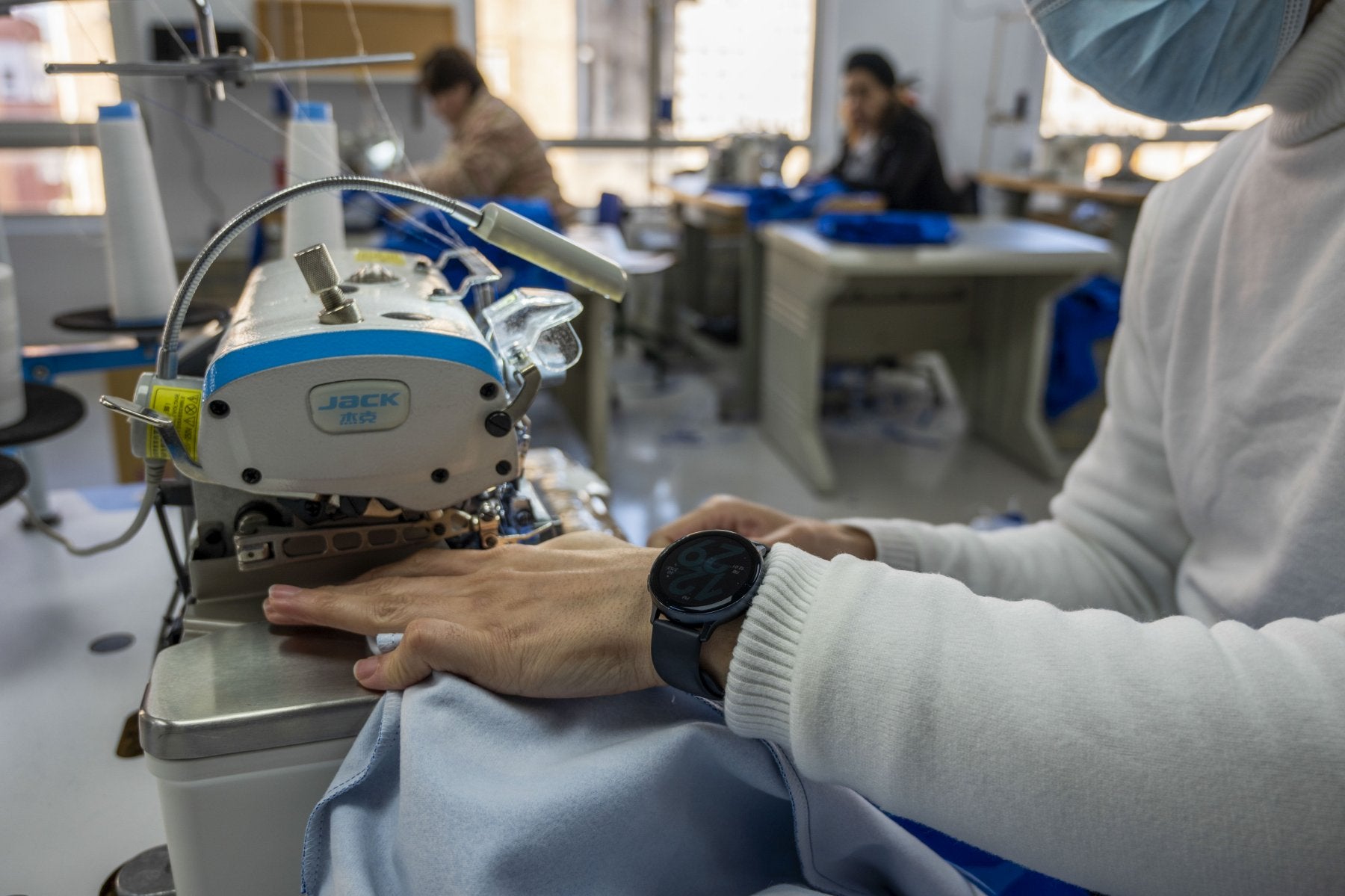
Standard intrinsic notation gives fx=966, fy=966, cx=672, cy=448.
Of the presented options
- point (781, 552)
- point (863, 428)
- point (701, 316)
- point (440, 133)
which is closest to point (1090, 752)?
point (781, 552)

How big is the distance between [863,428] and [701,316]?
1323 mm

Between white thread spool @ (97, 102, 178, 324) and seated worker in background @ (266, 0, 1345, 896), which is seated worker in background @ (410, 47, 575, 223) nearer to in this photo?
white thread spool @ (97, 102, 178, 324)

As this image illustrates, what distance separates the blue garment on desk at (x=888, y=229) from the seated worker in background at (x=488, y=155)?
893 mm

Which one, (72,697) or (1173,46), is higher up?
(1173,46)

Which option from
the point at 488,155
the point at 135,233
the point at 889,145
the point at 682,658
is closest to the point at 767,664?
the point at 682,658

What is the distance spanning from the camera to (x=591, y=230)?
10.8 feet

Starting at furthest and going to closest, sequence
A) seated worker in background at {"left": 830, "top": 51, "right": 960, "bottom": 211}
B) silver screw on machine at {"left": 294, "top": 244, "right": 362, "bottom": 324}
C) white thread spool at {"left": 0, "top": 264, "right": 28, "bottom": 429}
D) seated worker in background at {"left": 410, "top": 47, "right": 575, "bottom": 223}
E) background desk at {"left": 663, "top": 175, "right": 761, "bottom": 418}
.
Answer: seated worker in background at {"left": 830, "top": 51, "right": 960, "bottom": 211}, background desk at {"left": 663, "top": 175, "right": 761, "bottom": 418}, seated worker in background at {"left": 410, "top": 47, "right": 575, "bottom": 223}, white thread spool at {"left": 0, "top": 264, "right": 28, "bottom": 429}, silver screw on machine at {"left": 294, "top": 244, "right": 362, "bottom": 324}

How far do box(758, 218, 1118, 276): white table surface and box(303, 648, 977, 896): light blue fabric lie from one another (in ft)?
7.50

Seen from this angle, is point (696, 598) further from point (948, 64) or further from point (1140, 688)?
point (948, 64)

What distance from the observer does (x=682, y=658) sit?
1.82ft

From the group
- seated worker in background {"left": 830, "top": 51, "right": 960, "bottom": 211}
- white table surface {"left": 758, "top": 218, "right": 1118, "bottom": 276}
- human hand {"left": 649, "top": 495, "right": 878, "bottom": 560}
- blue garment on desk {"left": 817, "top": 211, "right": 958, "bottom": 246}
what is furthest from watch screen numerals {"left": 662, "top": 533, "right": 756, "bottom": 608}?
seated worker in background {"left": 830, "top": 51, "right": 960, "bottom": 211}

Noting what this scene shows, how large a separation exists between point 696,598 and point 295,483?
26 centimetres

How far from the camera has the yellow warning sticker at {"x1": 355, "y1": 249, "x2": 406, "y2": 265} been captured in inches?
33.3

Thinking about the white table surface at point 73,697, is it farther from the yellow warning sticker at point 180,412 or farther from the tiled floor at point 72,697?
the yellow warning sticker at point 180,412
